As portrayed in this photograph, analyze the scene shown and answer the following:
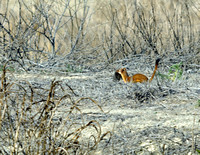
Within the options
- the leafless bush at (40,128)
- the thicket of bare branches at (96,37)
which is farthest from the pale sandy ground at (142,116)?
the thicket of bare branches at (96,37)

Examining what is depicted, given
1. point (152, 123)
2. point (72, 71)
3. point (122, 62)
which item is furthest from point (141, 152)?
point (122, 62)

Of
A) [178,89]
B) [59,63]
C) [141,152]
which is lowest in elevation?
[141,152]

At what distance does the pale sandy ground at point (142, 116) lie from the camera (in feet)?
7.58

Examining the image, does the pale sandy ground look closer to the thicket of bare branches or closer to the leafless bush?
the leafless bush

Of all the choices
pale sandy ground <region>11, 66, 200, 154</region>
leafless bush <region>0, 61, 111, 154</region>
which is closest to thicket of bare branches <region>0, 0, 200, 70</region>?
pale sandy ground <region>11, 66, 200, 154</region>

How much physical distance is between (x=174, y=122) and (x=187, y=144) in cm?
45

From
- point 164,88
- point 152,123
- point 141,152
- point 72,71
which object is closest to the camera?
point 141,152

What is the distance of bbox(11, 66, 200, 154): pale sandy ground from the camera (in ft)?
7.58

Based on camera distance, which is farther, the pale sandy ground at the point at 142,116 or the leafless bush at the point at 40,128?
the pale sandy ground at the point at 142,116

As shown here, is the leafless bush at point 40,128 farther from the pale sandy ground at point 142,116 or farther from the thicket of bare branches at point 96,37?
the thicket of bare branches at point 96,37

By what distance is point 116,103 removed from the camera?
384cm

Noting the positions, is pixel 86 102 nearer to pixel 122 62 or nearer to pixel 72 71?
pixel 72 71

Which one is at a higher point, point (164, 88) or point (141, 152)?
point (164, 88)

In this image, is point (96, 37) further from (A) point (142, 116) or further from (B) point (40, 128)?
(B) point (40, 128)
